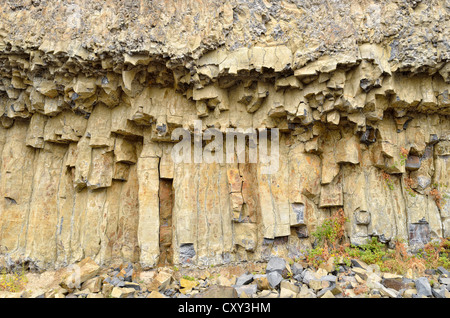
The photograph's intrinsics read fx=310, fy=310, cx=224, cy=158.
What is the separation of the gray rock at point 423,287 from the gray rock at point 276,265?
8.44 ft

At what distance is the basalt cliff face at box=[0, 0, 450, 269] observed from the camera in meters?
7.27

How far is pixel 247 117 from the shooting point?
8117 millimetres

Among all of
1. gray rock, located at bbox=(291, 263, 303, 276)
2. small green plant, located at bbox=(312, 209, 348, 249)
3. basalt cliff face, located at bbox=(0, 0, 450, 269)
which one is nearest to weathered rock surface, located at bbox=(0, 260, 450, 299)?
gray rock, located at bbox=(291, 263, 303, 276)

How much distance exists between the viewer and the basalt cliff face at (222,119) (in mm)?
7266

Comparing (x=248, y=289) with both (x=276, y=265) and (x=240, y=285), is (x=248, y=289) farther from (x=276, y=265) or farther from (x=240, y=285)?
(x=276, y=265)

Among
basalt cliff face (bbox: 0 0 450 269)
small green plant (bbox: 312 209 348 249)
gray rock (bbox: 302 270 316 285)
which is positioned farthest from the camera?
small green plant (bbox: 312 209 348 249)

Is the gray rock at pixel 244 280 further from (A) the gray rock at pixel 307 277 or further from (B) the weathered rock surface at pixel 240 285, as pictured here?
(A) the gray rock at pixel 307 277

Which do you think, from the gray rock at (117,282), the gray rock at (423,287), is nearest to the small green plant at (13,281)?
the gray rock at (117,282)

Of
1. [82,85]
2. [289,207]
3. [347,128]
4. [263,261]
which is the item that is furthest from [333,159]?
[82,85]

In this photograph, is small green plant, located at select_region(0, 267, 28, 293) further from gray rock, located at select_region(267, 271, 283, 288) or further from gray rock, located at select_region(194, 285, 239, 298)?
gray rock, located at select_region(267, 271, 283, 288)

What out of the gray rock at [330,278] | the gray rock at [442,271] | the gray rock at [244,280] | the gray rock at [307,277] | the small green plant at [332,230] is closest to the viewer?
the gray rock at [330,278]

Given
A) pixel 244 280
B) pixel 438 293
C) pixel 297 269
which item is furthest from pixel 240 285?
pixel 438 293

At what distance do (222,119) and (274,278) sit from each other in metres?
3.98

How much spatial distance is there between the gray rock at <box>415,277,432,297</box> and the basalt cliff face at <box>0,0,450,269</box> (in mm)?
1633
